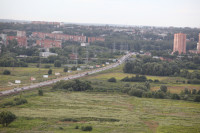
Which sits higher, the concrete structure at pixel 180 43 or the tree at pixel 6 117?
the concrete structure at pixel 180 43

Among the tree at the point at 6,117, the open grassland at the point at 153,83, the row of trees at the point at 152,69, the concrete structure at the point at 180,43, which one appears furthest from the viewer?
the concrete structure at the point at 180,43

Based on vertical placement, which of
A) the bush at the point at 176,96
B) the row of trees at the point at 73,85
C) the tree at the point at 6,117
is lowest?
the bush at the point at 176,96

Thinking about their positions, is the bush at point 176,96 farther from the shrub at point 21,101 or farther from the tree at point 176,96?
the shrub at point 21,101

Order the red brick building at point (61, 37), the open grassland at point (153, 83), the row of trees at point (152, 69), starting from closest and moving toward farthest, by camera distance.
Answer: the open grassland at point (153, 83) < the row of trees at point (152, 69) < the red brick building at point (61, 37)

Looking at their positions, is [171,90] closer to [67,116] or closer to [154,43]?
[67,116]

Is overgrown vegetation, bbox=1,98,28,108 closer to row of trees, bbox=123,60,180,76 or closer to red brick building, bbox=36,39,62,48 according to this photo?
row of trees, bbox=123,60,180,76

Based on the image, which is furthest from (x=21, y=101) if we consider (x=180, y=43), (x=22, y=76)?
(x=180, y=43)

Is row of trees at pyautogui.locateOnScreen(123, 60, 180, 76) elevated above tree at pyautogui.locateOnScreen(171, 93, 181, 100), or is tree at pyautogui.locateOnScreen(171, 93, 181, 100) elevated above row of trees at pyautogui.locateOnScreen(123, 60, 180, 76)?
row of trees at pyautogui.locateOnScreen(123, 60, 180, 76)

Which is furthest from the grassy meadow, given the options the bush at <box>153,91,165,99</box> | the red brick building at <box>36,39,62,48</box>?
the red brick building at <box>36,39,62,48</box>

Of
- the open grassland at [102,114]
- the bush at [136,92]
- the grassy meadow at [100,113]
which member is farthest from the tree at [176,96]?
the bush at [136,92]
